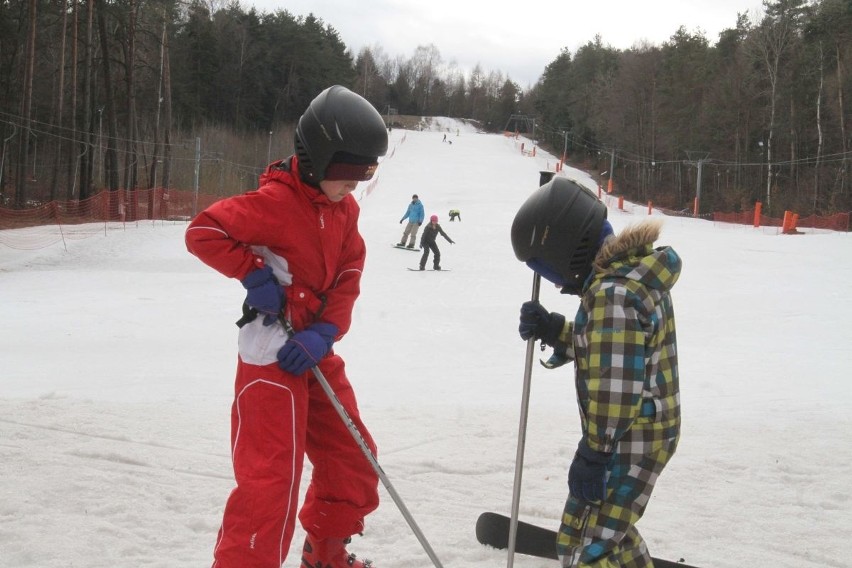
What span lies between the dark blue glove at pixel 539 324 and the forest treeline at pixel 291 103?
76.8 feet

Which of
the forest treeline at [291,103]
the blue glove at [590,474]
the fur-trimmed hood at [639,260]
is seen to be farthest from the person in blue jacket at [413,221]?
the blue glove at [590,474]

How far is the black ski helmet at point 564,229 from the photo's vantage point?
8.57 feet

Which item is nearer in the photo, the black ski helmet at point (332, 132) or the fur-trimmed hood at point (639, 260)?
the fur-trimmed hood at point (639, 260)

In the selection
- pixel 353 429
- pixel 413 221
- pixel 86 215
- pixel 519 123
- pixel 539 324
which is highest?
pixel 519 123

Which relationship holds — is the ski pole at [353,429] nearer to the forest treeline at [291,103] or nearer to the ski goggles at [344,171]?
the ski goggles at [344,171]

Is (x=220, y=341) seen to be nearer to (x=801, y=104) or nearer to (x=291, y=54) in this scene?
(x=801, y=104)

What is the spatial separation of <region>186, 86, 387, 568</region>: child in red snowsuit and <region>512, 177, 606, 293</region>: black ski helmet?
698 millimetres

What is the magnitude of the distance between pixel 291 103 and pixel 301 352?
70.6 m

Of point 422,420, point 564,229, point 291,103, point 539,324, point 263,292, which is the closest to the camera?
point 564,229

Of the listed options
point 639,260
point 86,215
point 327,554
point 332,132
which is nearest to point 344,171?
point 332,132

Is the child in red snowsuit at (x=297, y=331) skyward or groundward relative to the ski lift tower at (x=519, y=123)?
groundward

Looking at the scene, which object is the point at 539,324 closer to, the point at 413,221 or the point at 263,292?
the point at 263,292

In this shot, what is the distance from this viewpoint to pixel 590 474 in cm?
240

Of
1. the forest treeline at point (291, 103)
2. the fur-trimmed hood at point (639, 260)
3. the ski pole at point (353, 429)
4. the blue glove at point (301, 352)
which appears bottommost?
the ski pole at point (353, 429)
